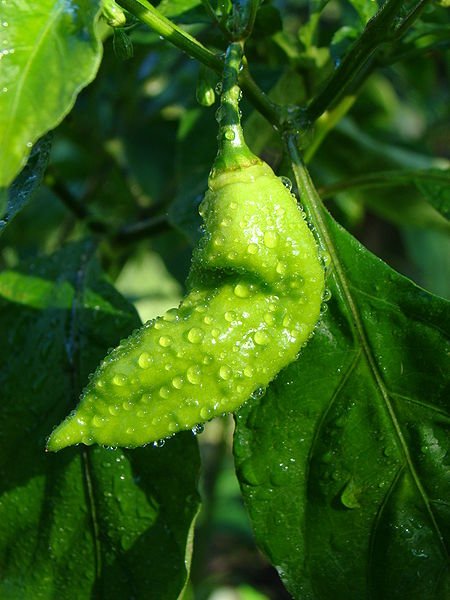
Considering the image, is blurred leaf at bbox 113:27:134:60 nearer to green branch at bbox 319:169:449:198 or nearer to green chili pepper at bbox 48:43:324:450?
green chili pepper at bbox 48:43:324:450

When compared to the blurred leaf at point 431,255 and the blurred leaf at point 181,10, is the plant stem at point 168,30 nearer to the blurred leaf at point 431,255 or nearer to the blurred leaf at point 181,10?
the blurred leaf at point 181,10

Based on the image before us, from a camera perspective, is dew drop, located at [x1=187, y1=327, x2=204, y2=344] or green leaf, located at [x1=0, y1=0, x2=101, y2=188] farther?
dew drop, located at [x1=187, y1=327, x2=204, y2=344]

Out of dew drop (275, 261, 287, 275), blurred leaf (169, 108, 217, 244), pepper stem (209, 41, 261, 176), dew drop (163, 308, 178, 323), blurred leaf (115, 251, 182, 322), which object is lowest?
blurred leaf (115, 251, 182, 322)

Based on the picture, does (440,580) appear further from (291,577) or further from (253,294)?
(253,294)

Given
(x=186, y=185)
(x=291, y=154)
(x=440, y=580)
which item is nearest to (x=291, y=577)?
(x=440, y=580)

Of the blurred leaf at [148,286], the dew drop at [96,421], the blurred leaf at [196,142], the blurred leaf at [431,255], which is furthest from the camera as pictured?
the blurred leaf at [431,255]

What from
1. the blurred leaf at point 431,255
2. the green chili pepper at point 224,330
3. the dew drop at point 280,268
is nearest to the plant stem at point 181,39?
the green chili pepper at point 224,330

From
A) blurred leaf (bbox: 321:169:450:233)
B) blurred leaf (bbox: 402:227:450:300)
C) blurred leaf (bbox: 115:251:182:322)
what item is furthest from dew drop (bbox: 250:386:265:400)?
blurred leaf (bbox: 402:227:450:300)

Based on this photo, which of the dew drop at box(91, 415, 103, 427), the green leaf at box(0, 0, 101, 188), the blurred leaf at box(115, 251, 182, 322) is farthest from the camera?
the blurred leaf at box(115, 251, 182, 322)
